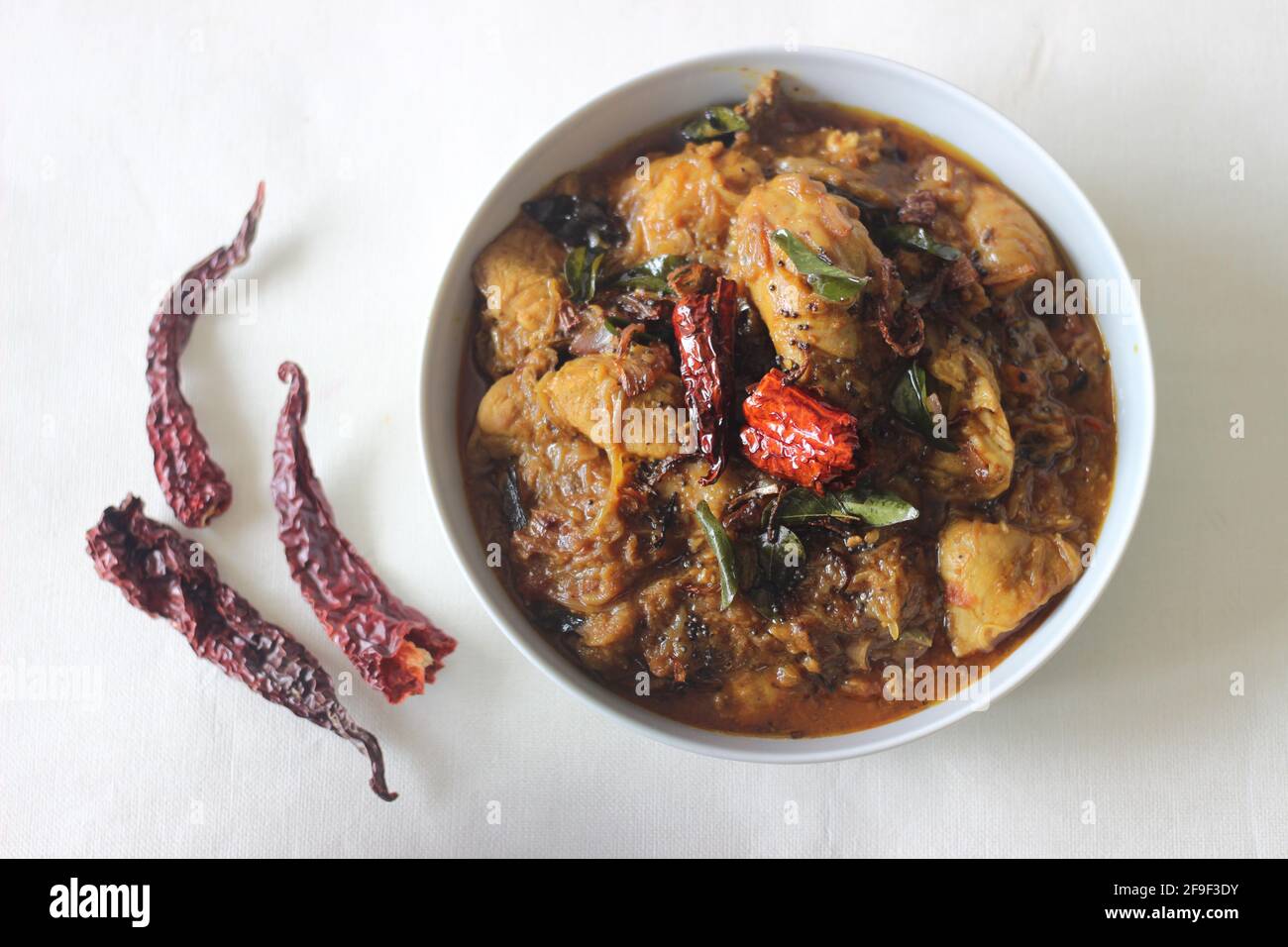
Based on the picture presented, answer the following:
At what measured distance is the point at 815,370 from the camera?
3.03m

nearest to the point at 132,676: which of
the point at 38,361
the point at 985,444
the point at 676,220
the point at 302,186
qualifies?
the point at 38,361

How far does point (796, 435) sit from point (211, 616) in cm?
249

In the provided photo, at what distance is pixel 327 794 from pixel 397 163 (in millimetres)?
2591

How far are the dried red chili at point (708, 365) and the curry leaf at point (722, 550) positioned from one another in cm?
11

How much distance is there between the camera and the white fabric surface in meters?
3.86

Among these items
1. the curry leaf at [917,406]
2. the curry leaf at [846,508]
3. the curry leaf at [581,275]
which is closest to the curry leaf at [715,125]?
the curry leaf at [581,275]

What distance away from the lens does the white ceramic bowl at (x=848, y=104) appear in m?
3.20

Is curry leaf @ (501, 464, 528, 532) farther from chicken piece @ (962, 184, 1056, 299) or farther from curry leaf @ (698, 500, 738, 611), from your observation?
chicken piece @ (962, 184, 1056, 299)

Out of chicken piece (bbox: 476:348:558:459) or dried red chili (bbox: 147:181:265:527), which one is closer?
chicken piece (bbox: 476:348:558:459)

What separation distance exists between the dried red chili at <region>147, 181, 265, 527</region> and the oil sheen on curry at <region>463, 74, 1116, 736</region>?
1.23m

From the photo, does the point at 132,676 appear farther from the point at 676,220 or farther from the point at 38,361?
the point at 676,220

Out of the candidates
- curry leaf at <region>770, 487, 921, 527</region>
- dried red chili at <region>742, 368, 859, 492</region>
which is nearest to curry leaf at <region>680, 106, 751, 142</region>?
dried red chili at <region>742, 368, 859, 492</region>

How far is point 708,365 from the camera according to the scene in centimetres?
305
